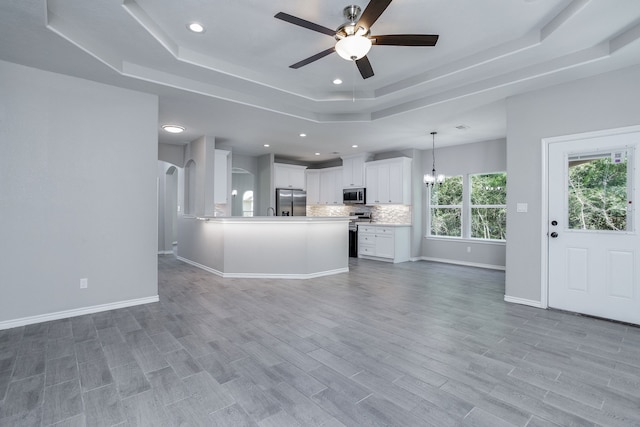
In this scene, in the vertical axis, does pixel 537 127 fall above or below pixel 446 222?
above

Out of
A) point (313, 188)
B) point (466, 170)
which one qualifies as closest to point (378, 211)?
point (313, 188)

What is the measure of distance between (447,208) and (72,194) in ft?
23.6

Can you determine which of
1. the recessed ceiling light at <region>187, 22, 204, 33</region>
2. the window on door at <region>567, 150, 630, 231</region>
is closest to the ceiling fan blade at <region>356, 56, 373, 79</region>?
the recessed ceiling light at <region>187, 22, 204, 33</region>

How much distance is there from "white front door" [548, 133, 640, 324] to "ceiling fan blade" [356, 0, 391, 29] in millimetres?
2947

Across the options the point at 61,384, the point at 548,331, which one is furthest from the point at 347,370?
the point at 548,331

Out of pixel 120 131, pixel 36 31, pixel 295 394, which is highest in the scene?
pixel 36 31

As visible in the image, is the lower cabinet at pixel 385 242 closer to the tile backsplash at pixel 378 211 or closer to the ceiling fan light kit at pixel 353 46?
the tile backsplash at pixel 378 211

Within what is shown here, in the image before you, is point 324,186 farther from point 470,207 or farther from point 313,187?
point 470,207

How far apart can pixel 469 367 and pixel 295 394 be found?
136 cm

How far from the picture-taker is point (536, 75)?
3521 mm

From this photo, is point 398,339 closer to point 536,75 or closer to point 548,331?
point 548,331

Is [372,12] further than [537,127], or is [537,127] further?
[537,127]

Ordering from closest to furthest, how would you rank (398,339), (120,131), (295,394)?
(295,394), (398,339), (120,131)

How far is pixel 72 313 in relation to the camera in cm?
352
